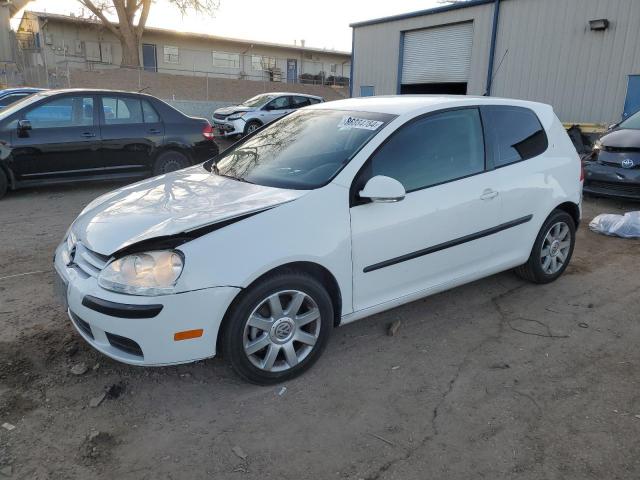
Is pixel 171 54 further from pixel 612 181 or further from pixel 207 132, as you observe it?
pixel 612 181

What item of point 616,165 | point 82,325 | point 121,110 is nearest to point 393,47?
point 616,165

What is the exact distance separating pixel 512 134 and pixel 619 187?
14.4ft

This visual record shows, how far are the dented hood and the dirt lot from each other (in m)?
0.84

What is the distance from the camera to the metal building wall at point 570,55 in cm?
1260

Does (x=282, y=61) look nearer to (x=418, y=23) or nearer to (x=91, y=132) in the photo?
(x=418, y=23)

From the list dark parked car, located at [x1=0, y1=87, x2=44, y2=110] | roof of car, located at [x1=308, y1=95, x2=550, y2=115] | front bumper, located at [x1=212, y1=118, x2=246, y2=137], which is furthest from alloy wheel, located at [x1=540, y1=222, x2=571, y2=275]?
front bumper, located at [x1=212, y1=118, x2=246, y2=137]

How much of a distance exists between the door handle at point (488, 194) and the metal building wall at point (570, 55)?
11290mm

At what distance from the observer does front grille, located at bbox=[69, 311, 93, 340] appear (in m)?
2.80

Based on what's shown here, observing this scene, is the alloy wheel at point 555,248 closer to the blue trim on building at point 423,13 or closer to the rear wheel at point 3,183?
the rear wheel at point 3,183

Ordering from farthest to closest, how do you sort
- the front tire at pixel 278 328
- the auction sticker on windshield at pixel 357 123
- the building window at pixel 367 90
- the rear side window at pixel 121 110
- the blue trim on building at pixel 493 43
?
the building window at pixel 367 90
the blue trim on building at pixel 493 43
the rear side window at pixel 121 110
the auction sticker on windshield at pixel 357 123
the front tire at pixel 278 328

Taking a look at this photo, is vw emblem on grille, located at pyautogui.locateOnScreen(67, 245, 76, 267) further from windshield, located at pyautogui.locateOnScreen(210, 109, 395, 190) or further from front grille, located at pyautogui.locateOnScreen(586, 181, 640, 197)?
front grille, located at pyautogui.locateOnScreen(586, 181, 640, 197)

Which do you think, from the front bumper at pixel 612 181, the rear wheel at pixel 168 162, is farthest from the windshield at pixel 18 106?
the front bumper at pixel 612 181

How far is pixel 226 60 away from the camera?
34.5 metres

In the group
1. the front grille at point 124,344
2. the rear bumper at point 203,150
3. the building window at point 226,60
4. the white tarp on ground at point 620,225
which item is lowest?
the white tarp on ground at point 620,225
